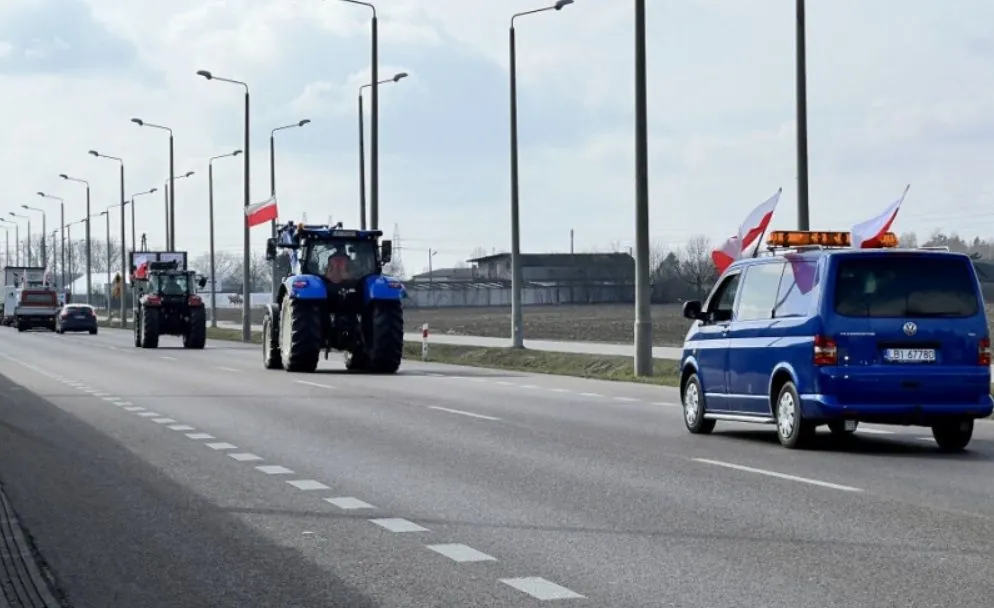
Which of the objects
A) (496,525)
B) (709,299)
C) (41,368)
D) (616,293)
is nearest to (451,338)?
(41,368)

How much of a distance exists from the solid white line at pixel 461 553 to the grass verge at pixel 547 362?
18.8m

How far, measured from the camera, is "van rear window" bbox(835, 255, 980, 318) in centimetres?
1587

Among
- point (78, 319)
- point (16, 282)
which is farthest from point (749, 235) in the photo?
point (16, 282)

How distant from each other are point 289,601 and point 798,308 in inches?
361

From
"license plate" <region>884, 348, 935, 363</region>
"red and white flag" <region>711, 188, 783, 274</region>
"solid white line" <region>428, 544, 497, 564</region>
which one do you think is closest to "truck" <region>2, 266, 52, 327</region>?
"red and white flag" <region>711, 188, 783, 274</region>

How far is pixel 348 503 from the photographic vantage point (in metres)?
12.0

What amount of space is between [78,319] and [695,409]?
67284 millimetres

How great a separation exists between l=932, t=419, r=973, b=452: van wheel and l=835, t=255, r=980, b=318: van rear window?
108 cm

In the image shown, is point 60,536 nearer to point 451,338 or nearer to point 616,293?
point 451,338

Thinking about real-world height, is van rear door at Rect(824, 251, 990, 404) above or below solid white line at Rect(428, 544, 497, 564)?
above

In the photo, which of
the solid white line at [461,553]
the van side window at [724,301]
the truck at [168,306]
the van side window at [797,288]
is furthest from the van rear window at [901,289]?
the truck at [168,306]

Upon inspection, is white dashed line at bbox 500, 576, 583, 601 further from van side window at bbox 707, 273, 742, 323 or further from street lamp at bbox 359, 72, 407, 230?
street lamp at bbox 359, 72, 407, 230

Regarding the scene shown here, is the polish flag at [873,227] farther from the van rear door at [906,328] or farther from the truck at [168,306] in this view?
the truck at [168,306]

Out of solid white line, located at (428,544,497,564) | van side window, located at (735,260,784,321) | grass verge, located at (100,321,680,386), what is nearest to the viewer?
solid white line, located at (428,544,497,564)
